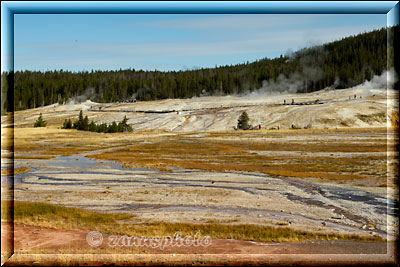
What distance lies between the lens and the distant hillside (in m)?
31.4

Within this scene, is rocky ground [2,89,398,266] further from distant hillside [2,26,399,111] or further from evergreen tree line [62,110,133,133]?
distant hillside [2,26,399,111]

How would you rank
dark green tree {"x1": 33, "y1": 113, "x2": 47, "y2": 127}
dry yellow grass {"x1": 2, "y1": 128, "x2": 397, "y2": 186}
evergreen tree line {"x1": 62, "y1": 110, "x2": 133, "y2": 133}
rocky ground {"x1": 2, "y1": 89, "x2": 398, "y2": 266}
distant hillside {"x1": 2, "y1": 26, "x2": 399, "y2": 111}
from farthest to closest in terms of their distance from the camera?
evergreen tree line {"x1": 62, "y1": 110, "x2": 133, "y2": 133} → distant hillside {"x1": 2, "y1": 26, "x2": 399, "y2": 111} → dry yellow grass {"x1": 2, "y1": 128, "x2": 397, "y2": 186} → dark green tree {"x1": 33, "y1": 113, "x2": 47, "y2": 127} → rocky ground {"x1": 2, "y1": 89, "x2": 398, "y2": 266}

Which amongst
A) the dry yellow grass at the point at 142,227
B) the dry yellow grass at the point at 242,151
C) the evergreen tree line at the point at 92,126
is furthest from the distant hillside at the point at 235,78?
the dry yellow grass at the point at 142,227

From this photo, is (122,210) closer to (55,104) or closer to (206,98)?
(55,104)

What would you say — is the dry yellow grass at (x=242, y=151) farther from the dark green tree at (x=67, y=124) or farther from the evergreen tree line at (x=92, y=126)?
the evergreen tree line at (x=92, y=126)

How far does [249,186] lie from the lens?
23484 millimetres

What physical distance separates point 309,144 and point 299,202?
26425 mm

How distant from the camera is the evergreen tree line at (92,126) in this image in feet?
135

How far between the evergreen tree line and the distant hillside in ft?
8.87

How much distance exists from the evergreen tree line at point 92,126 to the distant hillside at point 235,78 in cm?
270

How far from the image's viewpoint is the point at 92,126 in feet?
157

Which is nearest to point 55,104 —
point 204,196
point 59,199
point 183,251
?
point 59,199

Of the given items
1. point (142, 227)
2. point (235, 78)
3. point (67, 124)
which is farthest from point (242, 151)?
point (235, 78)

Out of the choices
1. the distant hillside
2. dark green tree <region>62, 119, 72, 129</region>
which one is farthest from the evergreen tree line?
the distant hillside
